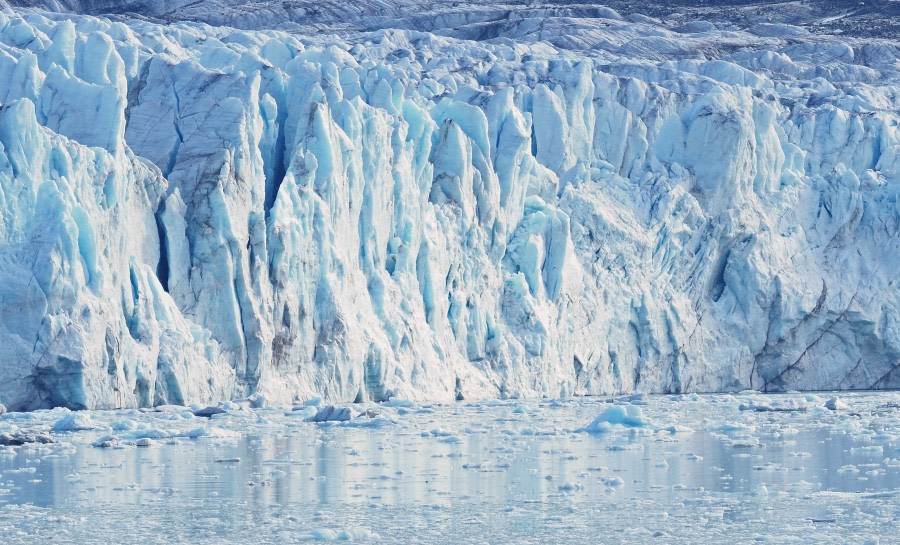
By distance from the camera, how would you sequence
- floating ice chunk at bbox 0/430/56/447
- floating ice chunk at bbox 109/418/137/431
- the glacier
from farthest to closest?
the glacier
floating ice chunk at bbox 109/418/137/431
floating ice chunk at bbox 0/430/56/447

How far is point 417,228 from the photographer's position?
24984mm

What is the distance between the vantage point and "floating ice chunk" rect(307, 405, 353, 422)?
19.8m

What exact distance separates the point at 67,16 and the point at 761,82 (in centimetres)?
1605

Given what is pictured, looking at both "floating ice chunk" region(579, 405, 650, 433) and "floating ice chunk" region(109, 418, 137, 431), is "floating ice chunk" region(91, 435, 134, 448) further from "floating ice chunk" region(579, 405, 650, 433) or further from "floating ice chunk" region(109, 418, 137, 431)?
"floating ice chunk" region(579, 405, 650, 433)

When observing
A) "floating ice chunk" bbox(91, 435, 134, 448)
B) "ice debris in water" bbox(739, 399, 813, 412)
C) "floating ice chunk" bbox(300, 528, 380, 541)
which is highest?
"floating ice chunk" bbox(300, 528, 380, 541)

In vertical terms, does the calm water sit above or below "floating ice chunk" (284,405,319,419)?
above

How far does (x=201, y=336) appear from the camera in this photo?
21312 mm

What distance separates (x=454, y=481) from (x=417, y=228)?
11719mm

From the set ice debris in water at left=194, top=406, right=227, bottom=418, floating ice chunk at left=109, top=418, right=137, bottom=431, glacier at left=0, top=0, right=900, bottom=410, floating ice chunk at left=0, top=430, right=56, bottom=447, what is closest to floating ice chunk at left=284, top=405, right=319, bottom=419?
ice debris in water at left=194, top=406, right=227, bottom=418

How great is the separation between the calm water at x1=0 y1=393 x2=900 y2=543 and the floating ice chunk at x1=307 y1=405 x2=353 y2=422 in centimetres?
38

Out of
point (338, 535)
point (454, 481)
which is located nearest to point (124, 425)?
point (454, 481)

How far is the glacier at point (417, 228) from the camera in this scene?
20375mm

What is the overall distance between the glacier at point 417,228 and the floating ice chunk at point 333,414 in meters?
2.17

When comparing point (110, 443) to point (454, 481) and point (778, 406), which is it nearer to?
point (454, 481)
